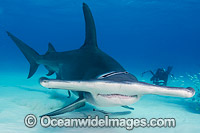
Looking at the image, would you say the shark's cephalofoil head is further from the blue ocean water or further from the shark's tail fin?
the shark's tail fin

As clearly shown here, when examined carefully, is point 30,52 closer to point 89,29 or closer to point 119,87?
point 89,29

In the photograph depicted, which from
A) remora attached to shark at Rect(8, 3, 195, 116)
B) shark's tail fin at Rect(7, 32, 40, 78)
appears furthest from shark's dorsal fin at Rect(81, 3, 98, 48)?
shark's tail fin at Rect(7, 32, 40, 78)

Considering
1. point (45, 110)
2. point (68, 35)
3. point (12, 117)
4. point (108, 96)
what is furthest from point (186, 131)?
point (68, 35)

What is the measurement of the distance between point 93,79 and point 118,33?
8416 cm

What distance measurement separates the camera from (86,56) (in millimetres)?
3756

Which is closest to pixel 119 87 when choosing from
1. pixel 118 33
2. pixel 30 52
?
pixel 30 52

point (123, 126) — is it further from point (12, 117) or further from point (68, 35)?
point (68, 35)

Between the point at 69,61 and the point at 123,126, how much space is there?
201 cm

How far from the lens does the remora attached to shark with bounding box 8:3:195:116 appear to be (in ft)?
6.08

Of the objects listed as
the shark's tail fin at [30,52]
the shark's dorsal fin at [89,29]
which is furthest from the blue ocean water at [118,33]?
the shark's dorsal fin at [89,29]

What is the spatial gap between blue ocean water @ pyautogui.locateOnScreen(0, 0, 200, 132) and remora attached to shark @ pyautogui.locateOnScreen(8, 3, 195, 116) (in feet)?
3.37

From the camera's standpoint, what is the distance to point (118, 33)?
83875 millimetres

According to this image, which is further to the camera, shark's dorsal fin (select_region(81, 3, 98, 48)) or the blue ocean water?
the blue ocean water

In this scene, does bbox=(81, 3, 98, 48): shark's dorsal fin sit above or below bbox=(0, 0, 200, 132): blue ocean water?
below
